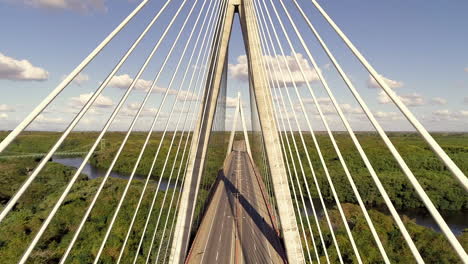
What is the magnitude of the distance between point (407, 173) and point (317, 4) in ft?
15.4

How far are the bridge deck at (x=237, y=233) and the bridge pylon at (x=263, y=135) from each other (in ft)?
27.8

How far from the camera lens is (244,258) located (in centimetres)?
1756

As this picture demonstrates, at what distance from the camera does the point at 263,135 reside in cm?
1131

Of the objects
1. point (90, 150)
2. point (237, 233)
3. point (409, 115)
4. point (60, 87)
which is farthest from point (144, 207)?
point (409, 115)

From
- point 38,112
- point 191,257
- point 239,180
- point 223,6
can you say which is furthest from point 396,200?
point 38,112

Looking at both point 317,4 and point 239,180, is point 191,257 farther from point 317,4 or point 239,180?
point 239,180

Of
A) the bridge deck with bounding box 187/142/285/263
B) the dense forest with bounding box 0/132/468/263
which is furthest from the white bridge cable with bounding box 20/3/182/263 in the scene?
the bridge deck with bounding box 187/142/285/263

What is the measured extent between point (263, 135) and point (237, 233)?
1334cm

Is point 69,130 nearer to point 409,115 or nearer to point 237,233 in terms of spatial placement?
point 409,115

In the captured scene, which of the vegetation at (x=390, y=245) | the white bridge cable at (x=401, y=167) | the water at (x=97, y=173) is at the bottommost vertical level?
the vegetation at (x=390, y=245)

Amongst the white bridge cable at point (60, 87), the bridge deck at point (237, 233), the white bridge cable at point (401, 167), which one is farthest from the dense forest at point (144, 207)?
the white bridge cable at point (401, 167)

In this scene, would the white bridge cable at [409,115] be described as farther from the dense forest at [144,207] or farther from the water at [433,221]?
the water at [433,221]

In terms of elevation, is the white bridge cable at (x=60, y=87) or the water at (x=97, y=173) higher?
the water at (x=97, y=173)

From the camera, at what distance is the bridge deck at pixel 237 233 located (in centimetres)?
1758
